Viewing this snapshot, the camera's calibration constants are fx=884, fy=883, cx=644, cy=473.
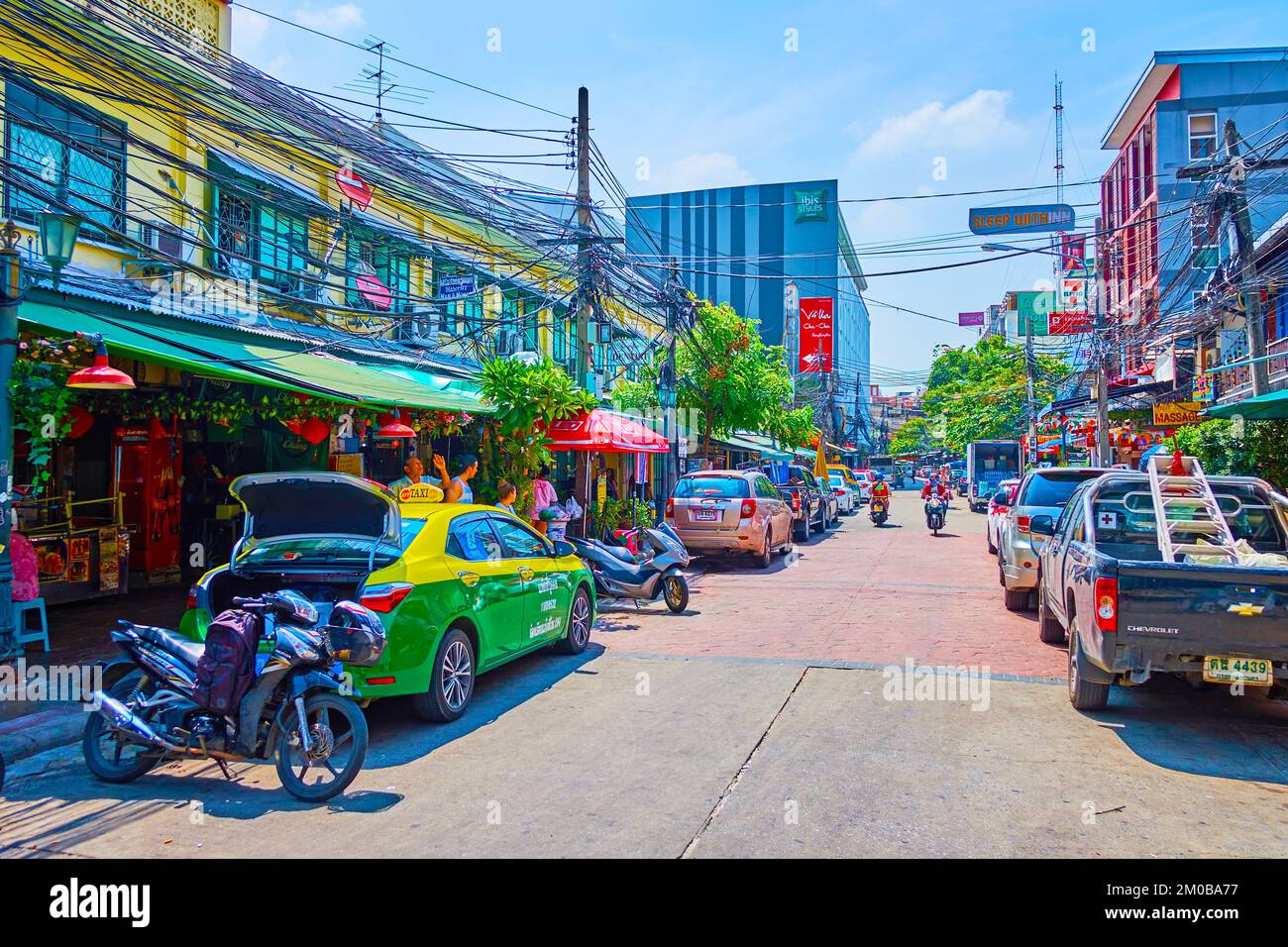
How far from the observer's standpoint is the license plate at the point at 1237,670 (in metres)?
5.81

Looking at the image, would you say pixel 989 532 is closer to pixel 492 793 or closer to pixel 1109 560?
pixel 1109 560

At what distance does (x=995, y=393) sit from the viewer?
46719 mm

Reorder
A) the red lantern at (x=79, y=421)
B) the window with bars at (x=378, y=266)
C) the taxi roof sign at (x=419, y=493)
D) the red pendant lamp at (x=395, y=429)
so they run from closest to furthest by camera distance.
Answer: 1. the taxi roof sign at (x=419, y=493)
2. the red lantern at (x=79, y=421)
3. the red pendant lamp at (x=395, y=429)
4. the window with bars at (x=378, y=266)

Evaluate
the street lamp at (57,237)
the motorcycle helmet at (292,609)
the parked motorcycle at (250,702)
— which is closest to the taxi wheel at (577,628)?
the parked motorcycle at (250,702)

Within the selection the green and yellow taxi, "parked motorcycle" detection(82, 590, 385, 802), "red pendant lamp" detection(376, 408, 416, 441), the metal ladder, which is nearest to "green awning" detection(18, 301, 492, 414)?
"red pendant lamp" detection(376, 408, 416, 441)

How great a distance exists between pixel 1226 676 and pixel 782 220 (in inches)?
2346

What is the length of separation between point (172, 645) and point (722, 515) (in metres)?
11.9

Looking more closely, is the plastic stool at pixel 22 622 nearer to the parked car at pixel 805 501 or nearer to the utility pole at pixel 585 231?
the utility pole at pixel 585 231

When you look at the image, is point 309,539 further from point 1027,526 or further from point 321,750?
point 1027,526

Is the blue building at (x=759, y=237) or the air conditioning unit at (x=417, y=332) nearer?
the air conditioning unit at (x=417, y=332)

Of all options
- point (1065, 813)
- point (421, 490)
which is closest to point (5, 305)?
point (421, 490)

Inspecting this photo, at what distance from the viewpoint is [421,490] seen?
9.41 m

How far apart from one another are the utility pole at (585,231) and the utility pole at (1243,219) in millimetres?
10825

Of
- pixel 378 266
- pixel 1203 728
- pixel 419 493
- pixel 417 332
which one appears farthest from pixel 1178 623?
pixel 417 332
